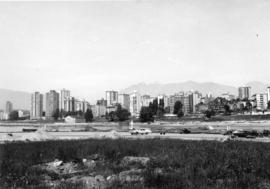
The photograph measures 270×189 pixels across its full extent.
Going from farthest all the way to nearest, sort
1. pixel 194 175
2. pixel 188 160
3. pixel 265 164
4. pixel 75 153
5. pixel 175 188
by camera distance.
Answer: pixel 75 153
pixel 188 160
pixel 265 164
pixel 194 175
pixel 175 188

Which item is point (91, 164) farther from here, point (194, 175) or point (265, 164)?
point (265, 164)

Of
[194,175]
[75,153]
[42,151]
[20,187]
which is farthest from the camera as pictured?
[42,151]

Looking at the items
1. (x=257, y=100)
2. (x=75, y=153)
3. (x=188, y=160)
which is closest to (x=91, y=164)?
(x=75, y=153)

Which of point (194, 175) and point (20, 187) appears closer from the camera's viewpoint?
point (20, 187)

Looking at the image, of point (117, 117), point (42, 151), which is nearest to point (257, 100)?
point (117, 117)

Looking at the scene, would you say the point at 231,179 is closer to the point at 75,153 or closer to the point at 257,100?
the point at 75,153

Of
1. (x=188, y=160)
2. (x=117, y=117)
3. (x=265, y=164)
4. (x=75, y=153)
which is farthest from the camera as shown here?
(x=117, y=117)

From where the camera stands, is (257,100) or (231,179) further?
(257,100)

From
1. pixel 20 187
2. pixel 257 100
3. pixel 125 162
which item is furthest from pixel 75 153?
pixel 257 100

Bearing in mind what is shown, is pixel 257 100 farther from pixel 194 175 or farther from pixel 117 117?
pixel 194 175

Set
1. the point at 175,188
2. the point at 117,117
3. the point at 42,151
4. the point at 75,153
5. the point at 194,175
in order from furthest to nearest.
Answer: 1. the point at 117,117
2. the point at 42,151
3. the point at 75,153
4. the point at 194,175
5. the point at 175,188
